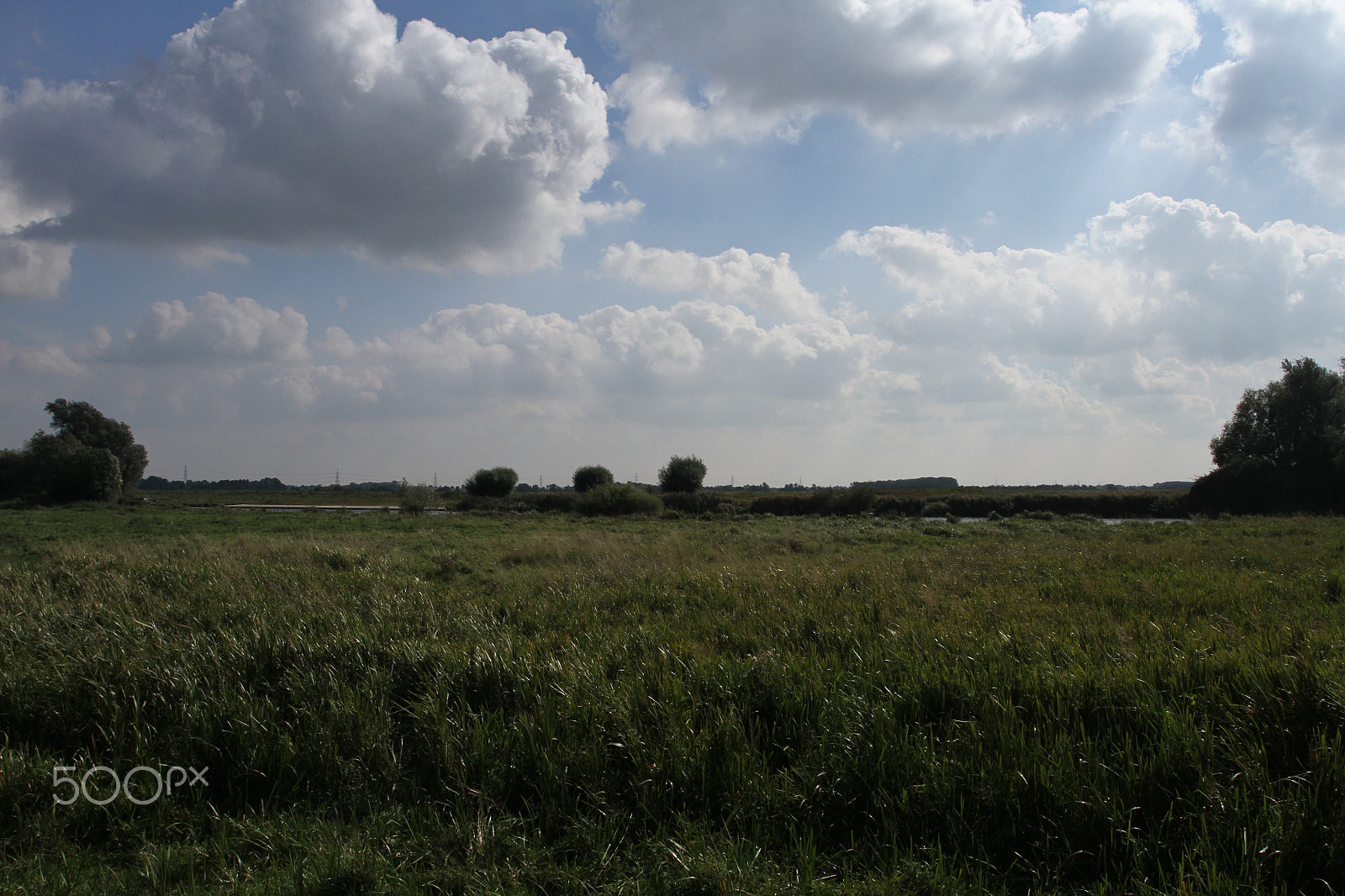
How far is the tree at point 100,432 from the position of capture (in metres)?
77.0

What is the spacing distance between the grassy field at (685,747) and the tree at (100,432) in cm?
9219

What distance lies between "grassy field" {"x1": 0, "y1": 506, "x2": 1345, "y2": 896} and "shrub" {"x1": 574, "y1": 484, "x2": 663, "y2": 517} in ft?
166

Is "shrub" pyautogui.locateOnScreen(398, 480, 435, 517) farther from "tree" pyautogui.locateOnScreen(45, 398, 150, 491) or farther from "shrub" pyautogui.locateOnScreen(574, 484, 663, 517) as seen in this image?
"tree" pyautogui.locateOnScreen(45, 398, 150, 491)

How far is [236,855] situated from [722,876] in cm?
288

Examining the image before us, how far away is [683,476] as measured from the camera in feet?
266

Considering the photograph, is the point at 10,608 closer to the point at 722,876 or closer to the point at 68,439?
the point at 722,876

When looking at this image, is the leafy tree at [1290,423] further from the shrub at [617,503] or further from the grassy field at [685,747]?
the grassy field at [685,747]

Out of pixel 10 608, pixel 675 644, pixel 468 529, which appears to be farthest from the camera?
pixel 468 529

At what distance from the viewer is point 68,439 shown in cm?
6938

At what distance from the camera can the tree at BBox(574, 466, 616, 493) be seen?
77.4m

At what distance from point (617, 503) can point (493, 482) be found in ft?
89.6

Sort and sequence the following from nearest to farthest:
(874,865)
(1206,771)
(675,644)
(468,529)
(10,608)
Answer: (874,865) → (1206,771) → (675,644) → (10,608) → (468,529)

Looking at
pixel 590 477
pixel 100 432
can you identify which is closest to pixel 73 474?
pixel 100 432

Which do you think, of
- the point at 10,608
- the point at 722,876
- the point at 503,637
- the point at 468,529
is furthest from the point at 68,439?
the point at 722,876
